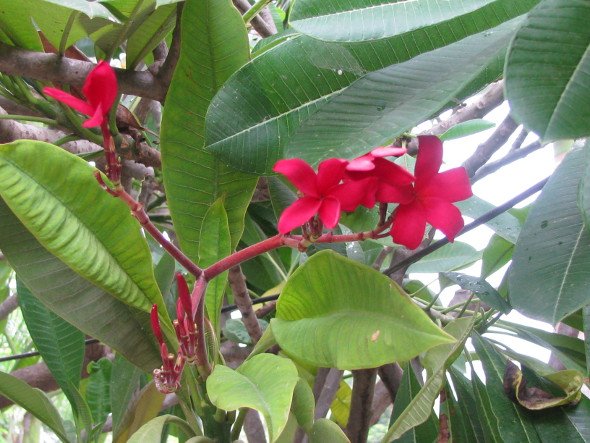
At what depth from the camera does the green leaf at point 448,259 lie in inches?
44.6

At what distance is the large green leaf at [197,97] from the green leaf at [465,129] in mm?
317

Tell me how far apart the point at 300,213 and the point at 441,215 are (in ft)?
0.36

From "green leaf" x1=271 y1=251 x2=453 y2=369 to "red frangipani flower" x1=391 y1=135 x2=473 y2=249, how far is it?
4cm

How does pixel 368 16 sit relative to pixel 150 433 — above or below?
above

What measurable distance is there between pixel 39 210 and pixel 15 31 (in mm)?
339

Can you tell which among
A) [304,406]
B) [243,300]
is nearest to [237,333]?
[243,300]

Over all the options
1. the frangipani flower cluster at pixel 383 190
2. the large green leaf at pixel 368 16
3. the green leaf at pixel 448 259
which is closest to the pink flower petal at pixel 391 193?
the frangipani flower cluster at pixel 383 190

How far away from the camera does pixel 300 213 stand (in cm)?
43

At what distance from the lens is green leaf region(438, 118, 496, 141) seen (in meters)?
0.81

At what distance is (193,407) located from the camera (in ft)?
2.11

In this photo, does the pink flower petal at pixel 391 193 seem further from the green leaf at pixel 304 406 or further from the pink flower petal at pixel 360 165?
the green leaf at pixel 304 406

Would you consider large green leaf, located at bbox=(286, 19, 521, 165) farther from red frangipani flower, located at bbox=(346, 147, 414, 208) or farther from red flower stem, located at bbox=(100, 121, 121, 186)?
red flower stem, located at bbox=(100, 121, 121, 186)

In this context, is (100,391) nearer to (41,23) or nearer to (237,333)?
(237,333)

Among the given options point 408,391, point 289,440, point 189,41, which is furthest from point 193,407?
point 189,41
